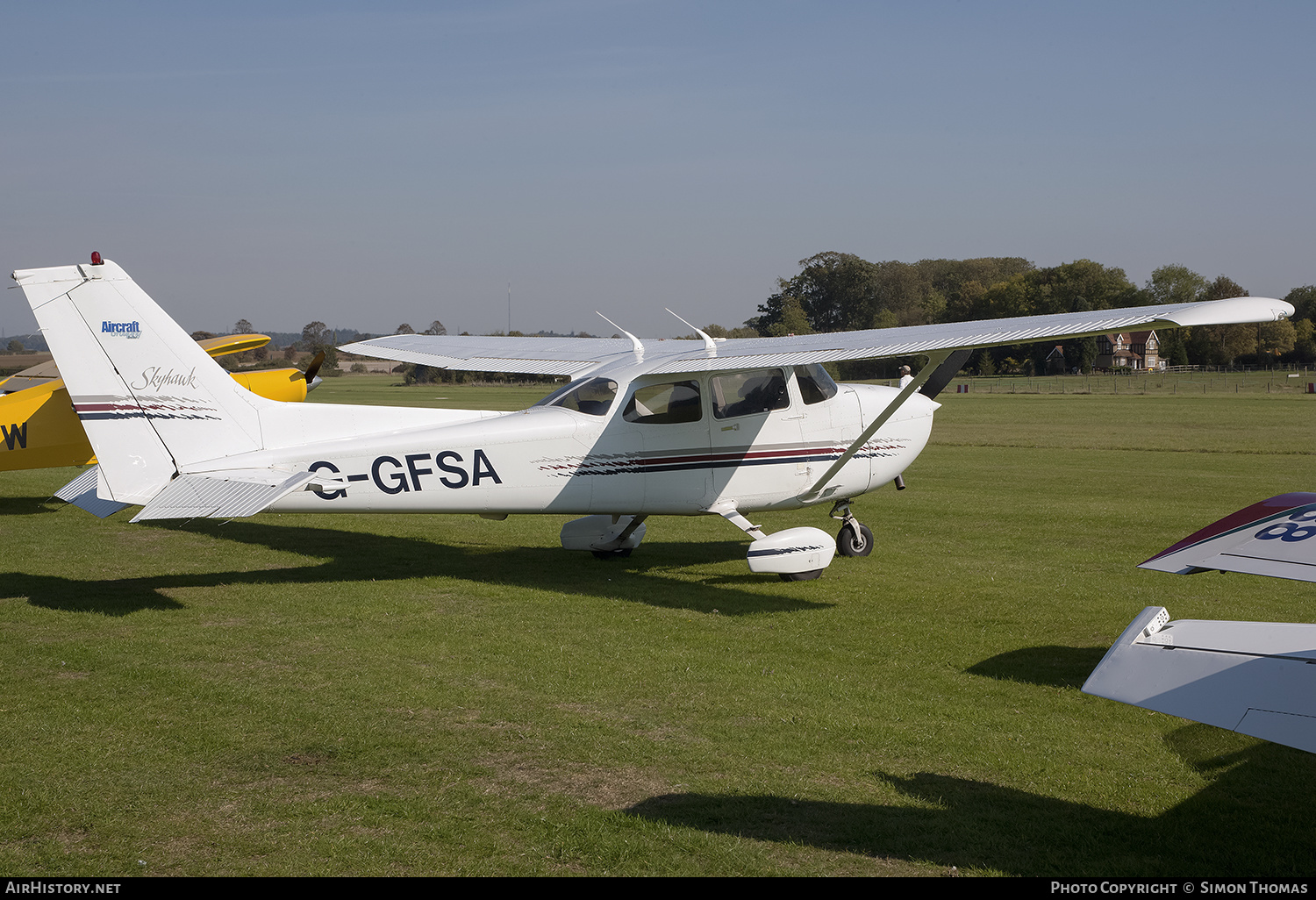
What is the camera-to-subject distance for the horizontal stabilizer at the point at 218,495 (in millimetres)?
6696

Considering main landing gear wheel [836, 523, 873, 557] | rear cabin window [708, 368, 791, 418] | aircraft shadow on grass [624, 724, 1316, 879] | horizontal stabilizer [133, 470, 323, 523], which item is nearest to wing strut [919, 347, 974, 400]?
rear cabin window [708, 368, 791, 418]

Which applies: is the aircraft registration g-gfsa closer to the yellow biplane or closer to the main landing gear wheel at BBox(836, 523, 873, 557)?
the main landing gear wheel at BBox(836, 523, 873, 557)

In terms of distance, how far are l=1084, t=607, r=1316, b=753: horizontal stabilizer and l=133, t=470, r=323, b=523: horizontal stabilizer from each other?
5.48 m

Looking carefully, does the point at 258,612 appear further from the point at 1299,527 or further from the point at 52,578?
the point at 1299,527

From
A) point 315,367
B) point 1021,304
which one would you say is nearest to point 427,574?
point 315,367

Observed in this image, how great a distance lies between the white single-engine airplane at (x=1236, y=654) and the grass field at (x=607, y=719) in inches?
40.3

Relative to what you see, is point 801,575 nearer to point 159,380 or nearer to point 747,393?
point 747,393

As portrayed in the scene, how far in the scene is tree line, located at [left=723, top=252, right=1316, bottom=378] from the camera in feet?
236

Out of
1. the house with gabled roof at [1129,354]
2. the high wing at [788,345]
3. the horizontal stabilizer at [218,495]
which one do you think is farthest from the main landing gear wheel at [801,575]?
the house with gabled roof at [1129,354]

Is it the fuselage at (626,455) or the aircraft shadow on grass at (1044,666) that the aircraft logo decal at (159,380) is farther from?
the aircraft shadow on grass at (1044,666)

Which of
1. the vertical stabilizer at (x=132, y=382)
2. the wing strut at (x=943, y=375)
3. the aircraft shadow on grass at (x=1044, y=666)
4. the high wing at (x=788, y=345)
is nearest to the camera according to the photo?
the aircraft shadow on grass at (x=1044, y=666)

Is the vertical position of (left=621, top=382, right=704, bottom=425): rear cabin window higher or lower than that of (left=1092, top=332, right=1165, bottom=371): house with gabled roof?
lower

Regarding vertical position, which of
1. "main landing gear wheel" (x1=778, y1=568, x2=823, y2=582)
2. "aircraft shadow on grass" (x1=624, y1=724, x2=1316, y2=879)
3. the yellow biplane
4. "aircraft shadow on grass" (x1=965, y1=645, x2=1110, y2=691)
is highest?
the yellow biplane

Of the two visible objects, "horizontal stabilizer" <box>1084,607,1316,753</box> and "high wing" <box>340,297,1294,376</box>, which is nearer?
"horizontal stabilizer" <box>1084,607,1316,753</box>
